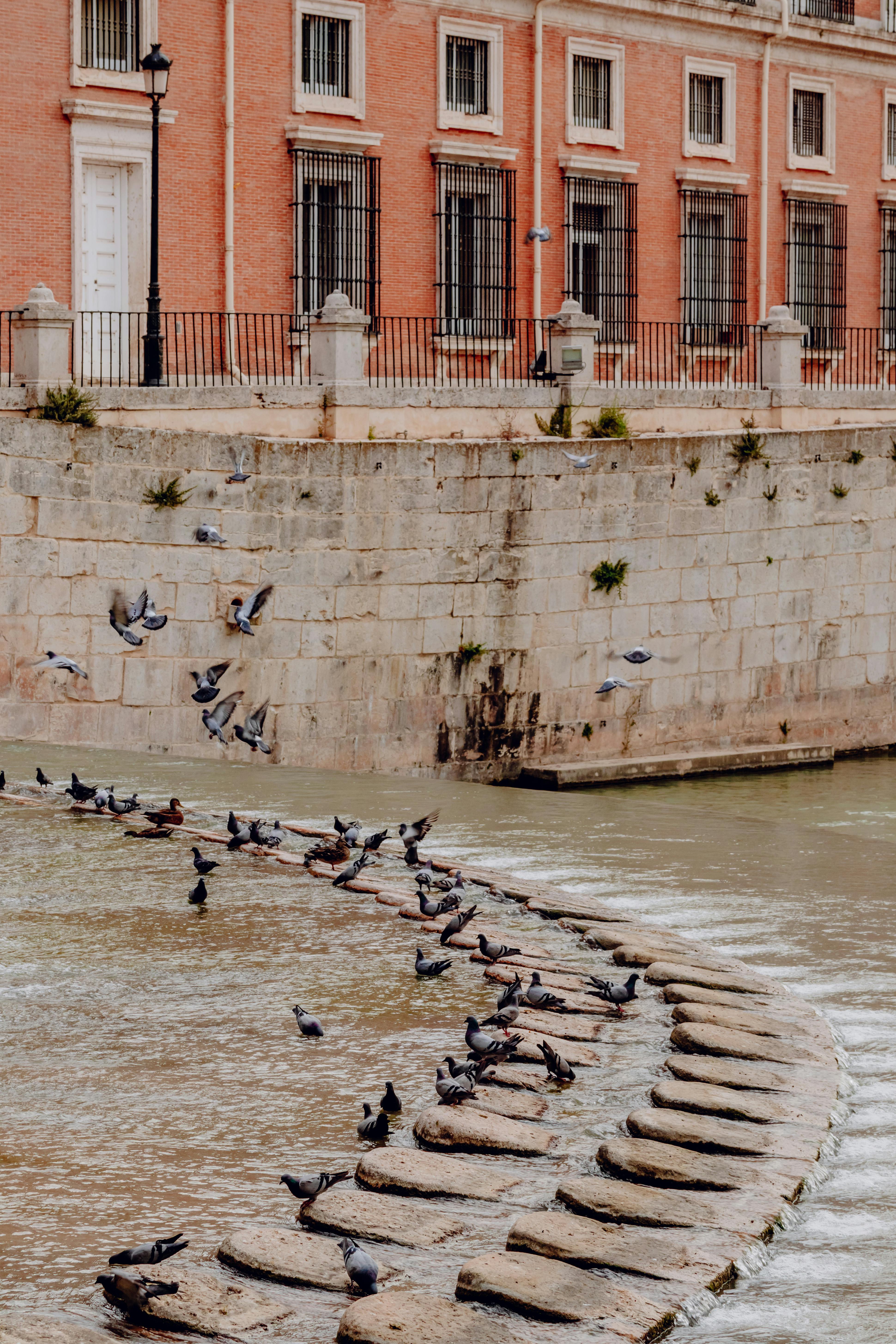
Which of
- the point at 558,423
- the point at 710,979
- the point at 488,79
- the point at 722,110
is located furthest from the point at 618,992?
the point at 722,110

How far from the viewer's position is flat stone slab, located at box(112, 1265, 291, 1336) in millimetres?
4211

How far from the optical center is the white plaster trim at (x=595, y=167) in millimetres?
24141

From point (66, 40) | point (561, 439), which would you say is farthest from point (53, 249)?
point (561, 439)

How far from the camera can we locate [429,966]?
7105 millimetres

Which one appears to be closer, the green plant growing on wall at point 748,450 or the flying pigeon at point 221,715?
the flying pigeon at point 221,715

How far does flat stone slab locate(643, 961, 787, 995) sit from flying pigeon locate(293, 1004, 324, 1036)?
1.48m

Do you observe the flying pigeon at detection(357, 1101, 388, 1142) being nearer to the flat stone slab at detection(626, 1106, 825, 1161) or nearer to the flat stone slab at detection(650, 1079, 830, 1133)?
the flat stone slab at detection(626, 1106, 825, 1161)

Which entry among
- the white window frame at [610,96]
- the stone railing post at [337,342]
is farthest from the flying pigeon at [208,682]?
the white window frame at [610,96]

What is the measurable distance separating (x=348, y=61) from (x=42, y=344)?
8.45 m

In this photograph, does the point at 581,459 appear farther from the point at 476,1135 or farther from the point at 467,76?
the point at 476,1135

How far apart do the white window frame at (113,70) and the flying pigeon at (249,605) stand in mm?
6408

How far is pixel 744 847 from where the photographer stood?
11.1m

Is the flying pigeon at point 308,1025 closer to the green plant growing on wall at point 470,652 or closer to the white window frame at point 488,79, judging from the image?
the green plant growing on wall at point 470,652

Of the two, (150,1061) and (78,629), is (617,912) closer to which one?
(150,1061)
